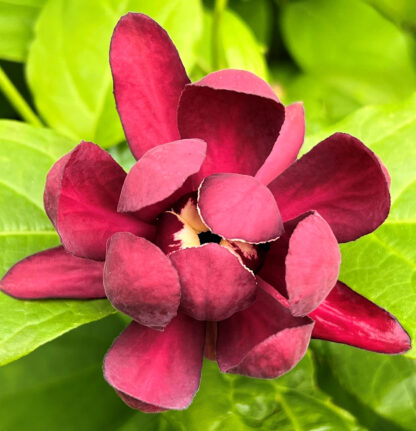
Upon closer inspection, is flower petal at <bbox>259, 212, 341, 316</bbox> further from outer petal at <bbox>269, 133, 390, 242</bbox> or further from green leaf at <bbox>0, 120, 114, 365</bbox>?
green leaf at <bbox>0, 120, 114, 365</bbox>

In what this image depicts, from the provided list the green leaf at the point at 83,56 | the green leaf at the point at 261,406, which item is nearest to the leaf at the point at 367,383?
the green leaf at the point at 261,406

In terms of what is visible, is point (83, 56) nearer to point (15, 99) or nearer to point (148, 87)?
point (15, 99)

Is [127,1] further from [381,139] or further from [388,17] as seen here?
[388,17]

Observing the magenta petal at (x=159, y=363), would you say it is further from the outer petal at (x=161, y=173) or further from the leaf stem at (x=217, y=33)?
the leaf stem at (x=217, y=33)

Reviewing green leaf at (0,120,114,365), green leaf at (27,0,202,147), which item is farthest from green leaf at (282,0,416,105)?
green leaf at (0,120,114,365)

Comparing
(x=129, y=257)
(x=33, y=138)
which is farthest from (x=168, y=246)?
(x=33, y=138)

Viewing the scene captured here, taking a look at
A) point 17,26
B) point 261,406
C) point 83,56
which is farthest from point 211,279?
point 17,26

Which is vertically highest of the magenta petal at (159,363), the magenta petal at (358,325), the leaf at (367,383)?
the magenta petal at (358,325)
